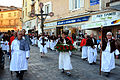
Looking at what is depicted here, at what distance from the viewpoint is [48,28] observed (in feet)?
96.0

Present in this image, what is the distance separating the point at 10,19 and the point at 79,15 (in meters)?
50.7

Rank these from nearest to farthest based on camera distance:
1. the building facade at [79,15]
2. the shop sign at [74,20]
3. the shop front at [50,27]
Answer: the building facade at [79,15], the shop sign at [74,20], the shop front at [50,27]

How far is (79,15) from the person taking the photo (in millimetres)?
21328

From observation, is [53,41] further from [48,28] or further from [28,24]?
[28,24]

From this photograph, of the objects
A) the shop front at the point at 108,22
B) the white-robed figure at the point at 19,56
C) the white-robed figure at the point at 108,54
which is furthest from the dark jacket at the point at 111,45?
the shop front at the point at 108,22

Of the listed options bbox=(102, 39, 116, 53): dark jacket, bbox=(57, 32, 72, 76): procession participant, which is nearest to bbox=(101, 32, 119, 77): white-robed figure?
bbox=(102, 39, 116, 53): dark jacket

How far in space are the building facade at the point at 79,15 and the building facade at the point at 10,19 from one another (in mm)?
37207

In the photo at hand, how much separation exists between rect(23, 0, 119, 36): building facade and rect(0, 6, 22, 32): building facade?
37.2 meters

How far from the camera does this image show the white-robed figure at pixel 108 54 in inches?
312

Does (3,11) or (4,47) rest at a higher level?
(3,11)

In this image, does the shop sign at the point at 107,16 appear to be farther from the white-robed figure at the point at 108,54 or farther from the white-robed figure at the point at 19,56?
the white-robed figure at the point at 19,56

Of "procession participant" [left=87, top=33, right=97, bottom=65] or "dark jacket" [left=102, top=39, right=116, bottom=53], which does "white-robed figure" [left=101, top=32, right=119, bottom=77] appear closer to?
"dark jacket" [left=102, top=39, right=116, bottom=53]

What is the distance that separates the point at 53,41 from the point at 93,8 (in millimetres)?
5675

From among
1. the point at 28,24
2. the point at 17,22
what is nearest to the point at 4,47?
the point at 28,24
